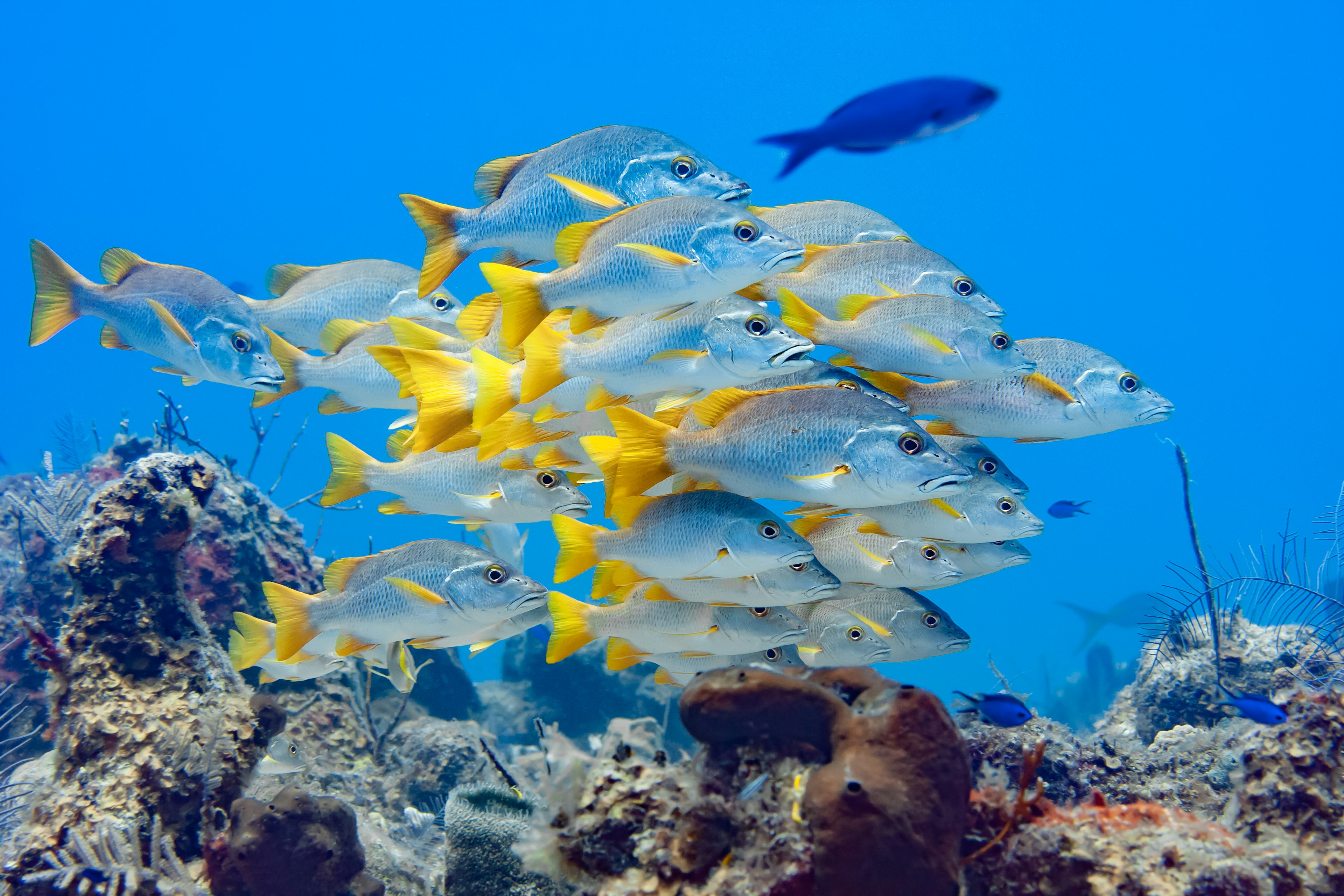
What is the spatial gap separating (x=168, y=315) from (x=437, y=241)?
79.3 inches

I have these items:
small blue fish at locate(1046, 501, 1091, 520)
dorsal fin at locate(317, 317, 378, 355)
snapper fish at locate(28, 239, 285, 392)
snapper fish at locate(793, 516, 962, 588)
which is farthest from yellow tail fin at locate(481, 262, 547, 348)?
small blue fish at locate(1046, 501, 1091, 520)

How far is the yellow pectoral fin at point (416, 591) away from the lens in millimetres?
3453

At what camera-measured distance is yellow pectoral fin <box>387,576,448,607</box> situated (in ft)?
11.3

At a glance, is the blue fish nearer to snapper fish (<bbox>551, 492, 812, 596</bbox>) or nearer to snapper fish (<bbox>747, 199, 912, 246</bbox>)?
snapper fish (<bbox>747, 199, 912, 246</bbox>)

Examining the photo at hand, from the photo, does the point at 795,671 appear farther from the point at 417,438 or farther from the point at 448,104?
the point at 448,104

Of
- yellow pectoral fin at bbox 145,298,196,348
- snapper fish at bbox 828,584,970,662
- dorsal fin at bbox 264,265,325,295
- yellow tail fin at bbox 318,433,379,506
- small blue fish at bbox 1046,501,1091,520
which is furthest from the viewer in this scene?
small blue fish at bbox 1046,501,1091,520

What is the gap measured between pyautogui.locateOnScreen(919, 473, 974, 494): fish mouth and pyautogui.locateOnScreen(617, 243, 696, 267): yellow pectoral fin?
1.20 meters

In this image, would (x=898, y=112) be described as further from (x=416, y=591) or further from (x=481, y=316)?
(x=416, y=591)

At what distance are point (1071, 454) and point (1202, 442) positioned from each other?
21.9m

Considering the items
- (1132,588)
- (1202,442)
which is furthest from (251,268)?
(1202,442)

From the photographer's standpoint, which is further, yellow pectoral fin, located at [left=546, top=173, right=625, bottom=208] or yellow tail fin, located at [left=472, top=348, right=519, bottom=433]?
yellow pectoral fin, located at [left=546, top=173, right=625, bottom=208]

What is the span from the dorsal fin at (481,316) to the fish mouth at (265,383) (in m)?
1.46

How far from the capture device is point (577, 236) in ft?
9.09

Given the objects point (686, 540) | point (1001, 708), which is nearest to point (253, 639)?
point (686, 540)
